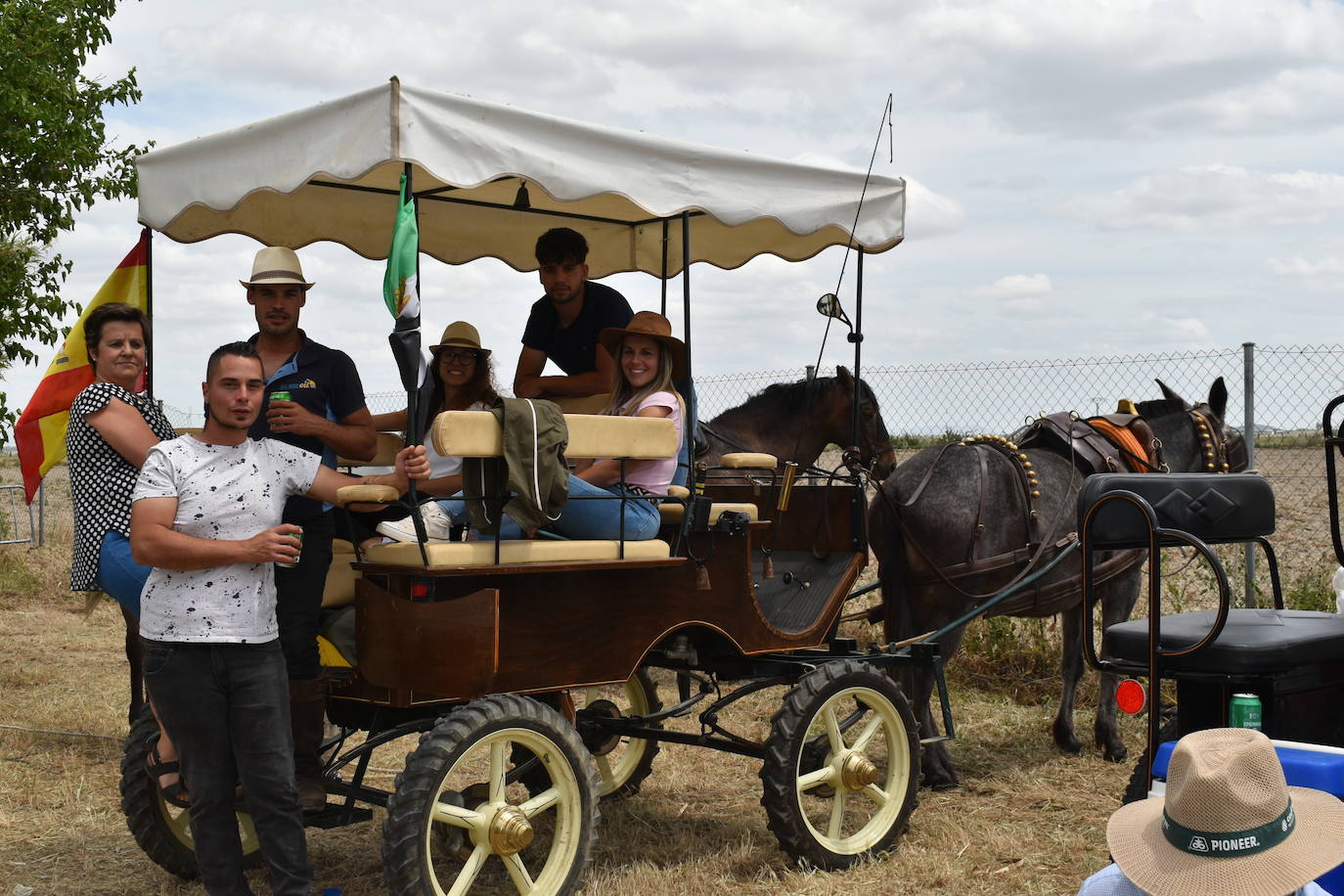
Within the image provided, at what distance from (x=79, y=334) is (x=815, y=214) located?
299 centimetres

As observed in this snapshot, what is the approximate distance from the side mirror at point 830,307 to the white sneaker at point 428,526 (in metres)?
1.97

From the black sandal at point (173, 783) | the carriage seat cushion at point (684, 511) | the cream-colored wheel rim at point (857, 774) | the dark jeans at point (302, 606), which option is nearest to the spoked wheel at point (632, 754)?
the cream-colored wheel rim at point (857, 774)

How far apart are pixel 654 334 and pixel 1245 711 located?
2483 mm

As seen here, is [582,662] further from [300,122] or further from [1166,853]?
[1166,853]

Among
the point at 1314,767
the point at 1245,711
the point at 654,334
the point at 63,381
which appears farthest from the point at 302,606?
the point at 1314,767

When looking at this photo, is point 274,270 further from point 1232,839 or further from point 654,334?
point 1232,839

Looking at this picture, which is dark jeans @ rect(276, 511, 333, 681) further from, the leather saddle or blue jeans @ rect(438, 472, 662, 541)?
the leather saddle

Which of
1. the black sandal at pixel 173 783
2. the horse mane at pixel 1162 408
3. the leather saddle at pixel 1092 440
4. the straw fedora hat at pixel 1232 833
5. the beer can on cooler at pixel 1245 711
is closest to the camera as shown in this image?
the straw fedora hat at pixel 1232 833

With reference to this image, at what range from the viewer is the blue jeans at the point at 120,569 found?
4.04m

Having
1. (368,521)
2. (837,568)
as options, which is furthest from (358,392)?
(837,568)

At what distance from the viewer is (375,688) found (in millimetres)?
4305

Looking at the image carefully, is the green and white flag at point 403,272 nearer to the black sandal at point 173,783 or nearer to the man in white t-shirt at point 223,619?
the man in white t-shirt at point 223,619

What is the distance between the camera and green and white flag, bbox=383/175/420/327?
12.7 feet

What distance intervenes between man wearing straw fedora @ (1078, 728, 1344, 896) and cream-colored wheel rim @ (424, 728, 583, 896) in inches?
94.0
